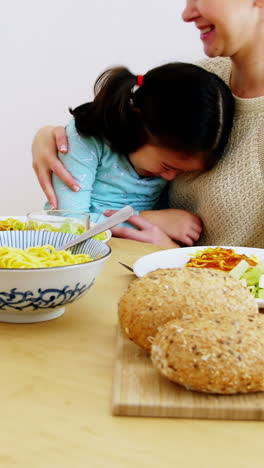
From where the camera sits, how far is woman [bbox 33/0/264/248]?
5.07ft

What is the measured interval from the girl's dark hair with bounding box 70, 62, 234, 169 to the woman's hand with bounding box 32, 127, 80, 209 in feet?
0.24

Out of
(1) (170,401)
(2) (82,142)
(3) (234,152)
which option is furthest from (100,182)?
(1) (170,401)

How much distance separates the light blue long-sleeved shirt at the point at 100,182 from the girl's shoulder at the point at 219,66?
1.23ft

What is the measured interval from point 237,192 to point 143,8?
193 centimetres

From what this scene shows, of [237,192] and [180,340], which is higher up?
[180,340]

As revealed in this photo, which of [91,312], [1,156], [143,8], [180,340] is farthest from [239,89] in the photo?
[1,156]

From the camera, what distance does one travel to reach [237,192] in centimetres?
165

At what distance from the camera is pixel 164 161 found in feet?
5.60

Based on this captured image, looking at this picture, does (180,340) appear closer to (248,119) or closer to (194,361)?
(194,361)

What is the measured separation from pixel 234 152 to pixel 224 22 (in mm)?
353

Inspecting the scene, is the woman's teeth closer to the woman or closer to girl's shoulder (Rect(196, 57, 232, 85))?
the woman

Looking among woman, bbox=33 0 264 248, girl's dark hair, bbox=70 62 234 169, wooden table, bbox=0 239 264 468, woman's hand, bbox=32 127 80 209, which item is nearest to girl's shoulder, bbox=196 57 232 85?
woman, bbox=33 0 264 248

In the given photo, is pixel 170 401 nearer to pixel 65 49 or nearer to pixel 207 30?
pixel 207 30

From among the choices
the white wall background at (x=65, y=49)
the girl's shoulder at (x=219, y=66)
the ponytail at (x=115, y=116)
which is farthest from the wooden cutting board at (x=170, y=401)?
the white wall background at (x=65, y=49)
